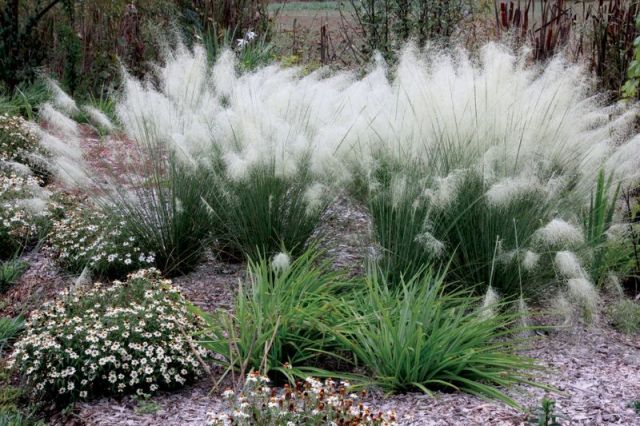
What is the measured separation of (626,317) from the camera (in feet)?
12.5

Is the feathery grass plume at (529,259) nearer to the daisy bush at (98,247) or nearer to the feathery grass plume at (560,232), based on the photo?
the feathery grass plume at (560,232)

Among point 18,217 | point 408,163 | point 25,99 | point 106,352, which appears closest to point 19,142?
point 25,99

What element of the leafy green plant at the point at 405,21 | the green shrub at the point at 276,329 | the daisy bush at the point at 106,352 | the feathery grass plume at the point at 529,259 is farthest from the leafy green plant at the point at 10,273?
the leafy green plant at the point at 405,21

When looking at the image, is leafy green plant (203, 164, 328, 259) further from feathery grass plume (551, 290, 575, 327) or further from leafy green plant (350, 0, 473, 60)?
leafy green plant (350, 0, 473, 60)

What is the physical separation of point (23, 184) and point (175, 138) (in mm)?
1699

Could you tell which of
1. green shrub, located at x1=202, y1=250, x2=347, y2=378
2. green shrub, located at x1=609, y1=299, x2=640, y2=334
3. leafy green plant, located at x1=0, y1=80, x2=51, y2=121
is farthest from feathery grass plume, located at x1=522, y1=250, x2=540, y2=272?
leafy green plant, located at x1=0, y1=80, x2=51, y2=121

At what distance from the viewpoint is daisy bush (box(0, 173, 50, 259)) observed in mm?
4719

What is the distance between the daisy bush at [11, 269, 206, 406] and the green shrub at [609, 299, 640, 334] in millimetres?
2048

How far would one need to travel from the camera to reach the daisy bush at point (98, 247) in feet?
13.9

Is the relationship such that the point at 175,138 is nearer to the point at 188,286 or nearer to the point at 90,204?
the point at 188,286

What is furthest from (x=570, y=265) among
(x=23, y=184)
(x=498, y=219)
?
(x=23, y=184)

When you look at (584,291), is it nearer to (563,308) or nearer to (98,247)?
(563,308)

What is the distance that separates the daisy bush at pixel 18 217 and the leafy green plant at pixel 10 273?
103 millimetres

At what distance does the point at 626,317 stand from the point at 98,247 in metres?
2.74
